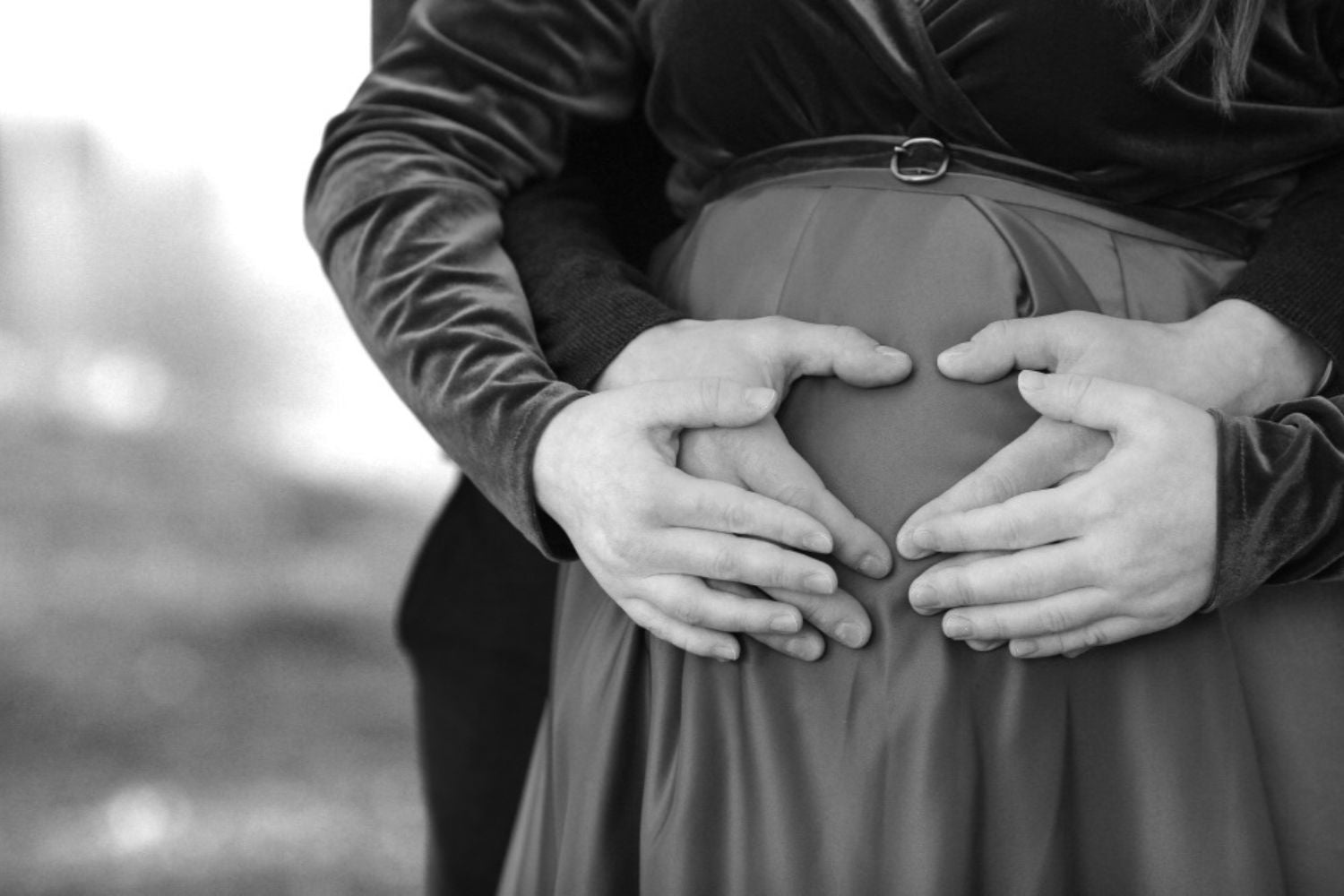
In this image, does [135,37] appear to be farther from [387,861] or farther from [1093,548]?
[1093,548]

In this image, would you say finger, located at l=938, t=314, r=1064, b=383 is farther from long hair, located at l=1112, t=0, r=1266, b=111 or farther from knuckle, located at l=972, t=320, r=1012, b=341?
long hair, located at l=1112, t=0, r=1266, b=111

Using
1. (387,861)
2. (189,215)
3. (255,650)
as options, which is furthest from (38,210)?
(387,861)

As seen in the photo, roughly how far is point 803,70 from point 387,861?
173 cm

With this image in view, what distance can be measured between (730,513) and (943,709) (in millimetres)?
148

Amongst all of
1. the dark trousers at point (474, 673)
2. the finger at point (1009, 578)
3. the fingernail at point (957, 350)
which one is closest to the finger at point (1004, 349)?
the fingernail at point (957, 350)

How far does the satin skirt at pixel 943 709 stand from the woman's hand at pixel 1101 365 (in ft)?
0.07

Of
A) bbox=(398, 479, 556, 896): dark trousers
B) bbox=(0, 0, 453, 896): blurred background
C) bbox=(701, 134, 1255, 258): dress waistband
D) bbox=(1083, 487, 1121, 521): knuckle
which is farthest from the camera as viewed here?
bbox=(0, 0, 453, 896): blurred background

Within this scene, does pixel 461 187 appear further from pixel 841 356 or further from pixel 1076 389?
pixel 1076 389

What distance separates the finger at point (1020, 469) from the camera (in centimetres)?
62

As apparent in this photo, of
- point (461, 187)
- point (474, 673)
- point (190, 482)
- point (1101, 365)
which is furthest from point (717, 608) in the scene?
point (190, 482)

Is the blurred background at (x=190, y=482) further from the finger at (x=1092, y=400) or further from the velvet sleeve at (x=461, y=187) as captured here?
the finger at (x=1092, y=400)

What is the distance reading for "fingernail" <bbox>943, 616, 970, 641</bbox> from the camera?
61cm

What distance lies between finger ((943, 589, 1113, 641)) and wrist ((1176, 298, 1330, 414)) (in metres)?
0.15

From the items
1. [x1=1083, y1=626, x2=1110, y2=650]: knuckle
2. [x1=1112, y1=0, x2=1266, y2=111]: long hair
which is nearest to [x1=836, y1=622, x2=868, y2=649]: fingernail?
[x1=1083, y1=626, x2=1110, y2=650]: knuckle
